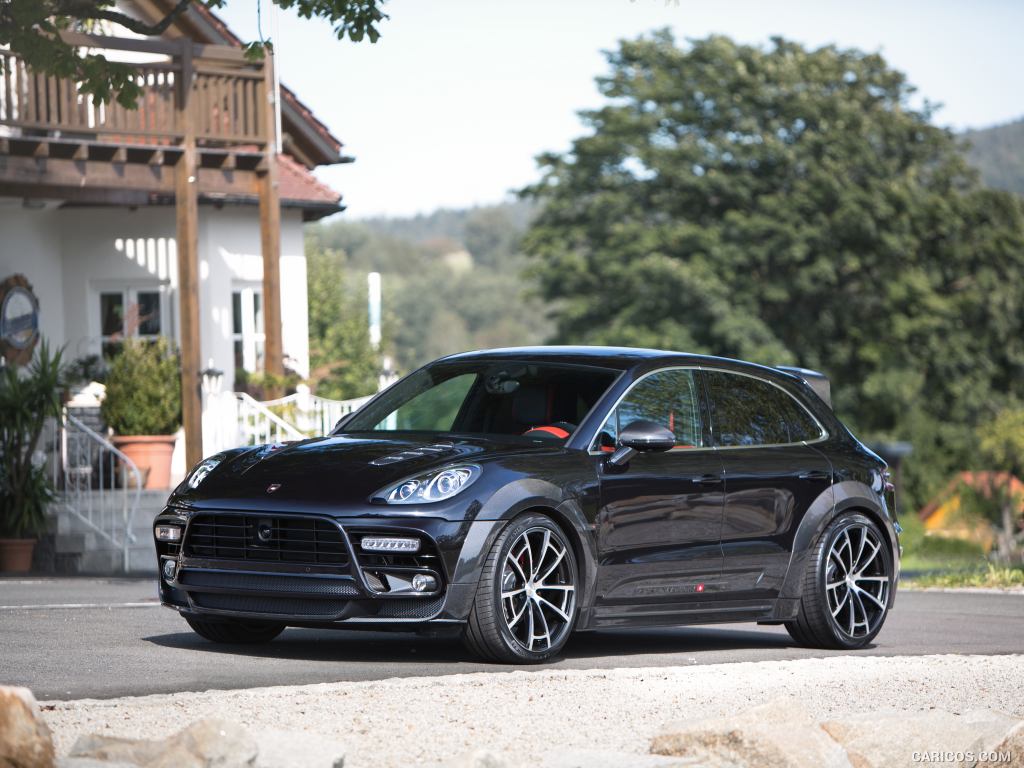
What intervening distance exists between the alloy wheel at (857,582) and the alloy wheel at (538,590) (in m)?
2.09

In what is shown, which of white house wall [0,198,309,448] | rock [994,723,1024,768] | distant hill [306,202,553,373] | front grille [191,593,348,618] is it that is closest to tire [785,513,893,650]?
front grille [191,593,348,618]

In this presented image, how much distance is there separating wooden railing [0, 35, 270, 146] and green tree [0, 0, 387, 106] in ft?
13.2

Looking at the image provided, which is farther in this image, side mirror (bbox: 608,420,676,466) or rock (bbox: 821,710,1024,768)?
side mirror (bbox: 608,420,676,466)

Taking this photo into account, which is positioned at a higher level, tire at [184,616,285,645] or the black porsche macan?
the black porsche macan

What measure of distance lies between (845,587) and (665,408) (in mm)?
1637

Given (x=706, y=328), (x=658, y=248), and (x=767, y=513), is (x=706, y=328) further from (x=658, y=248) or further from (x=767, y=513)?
(x=767, y=513)

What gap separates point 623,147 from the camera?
48.7 meters

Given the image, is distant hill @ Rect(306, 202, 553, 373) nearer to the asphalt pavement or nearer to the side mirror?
the asphalt pavement

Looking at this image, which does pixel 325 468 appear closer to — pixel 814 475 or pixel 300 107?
pixel 814 475

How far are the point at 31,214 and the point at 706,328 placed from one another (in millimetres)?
25644

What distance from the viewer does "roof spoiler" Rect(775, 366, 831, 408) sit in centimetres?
1082

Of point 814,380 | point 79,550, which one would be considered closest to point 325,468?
point 814,380

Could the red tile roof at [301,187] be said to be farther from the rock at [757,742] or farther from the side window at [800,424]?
the rock at [757,742]

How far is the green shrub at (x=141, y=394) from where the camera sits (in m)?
20.6
